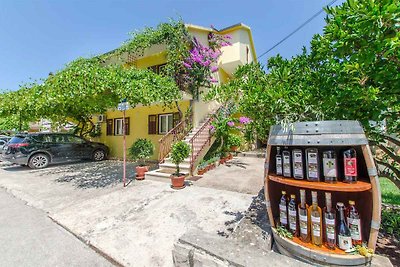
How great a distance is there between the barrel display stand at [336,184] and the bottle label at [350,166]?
0.08m

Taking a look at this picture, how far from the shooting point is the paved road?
266 centimetres

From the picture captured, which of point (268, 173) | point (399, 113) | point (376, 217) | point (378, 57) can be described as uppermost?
point (378, 57)

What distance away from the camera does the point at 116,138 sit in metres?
12.2

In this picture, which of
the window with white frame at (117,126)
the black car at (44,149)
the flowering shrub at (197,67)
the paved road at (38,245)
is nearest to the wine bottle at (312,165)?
the paved road at (38,245)

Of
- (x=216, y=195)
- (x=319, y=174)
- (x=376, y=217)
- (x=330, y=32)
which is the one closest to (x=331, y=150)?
(x=319, y=174)

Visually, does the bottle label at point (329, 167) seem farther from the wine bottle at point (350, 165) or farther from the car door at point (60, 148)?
the car door at point (60, 148)

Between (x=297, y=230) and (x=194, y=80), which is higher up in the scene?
(x=194, y=80)

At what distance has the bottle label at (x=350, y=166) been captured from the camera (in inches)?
62.8

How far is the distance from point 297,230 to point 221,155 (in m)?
7.05

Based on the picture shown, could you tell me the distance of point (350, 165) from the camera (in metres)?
1.61

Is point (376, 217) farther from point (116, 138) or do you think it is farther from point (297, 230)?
point (116, 138)

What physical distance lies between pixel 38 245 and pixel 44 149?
7917 mm

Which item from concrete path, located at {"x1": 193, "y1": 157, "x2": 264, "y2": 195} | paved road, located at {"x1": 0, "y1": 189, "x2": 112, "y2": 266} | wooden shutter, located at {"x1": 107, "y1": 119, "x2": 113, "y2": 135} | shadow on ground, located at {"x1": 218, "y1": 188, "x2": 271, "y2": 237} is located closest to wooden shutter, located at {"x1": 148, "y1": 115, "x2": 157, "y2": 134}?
wooden shutter, located at {"x1": 107, "y1": 119, "x2": 113, "y2": 135}

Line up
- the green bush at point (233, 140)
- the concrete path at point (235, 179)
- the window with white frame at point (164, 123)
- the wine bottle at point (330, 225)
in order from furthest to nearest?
the window with white frame at point (164, 123) < the green bush at point (233, 140) < the concrete path at point (235, 179) < the wine bottle at point (330, 225)
